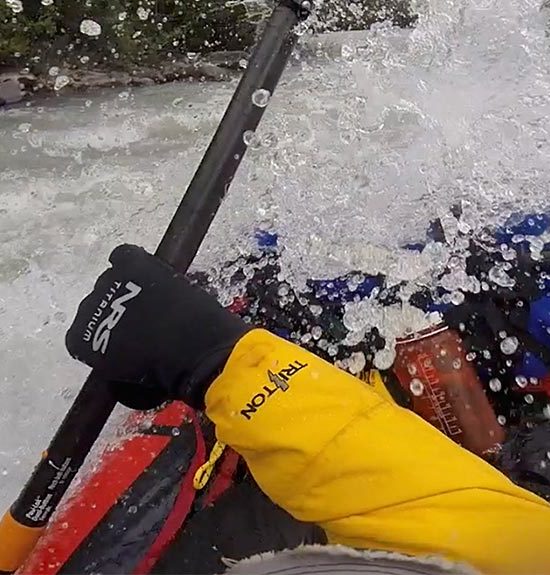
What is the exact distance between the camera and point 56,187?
321cm

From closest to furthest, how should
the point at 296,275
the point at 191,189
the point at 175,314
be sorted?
1. the point at 175,314
2. the point at 191,189
3. the point at 296,275

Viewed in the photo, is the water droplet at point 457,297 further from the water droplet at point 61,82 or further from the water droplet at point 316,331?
the water droplet at point 61,82

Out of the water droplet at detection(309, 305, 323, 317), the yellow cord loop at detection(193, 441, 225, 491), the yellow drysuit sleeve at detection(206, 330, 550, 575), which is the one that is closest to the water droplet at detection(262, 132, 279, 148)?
the water droplet at detection(309, 305, 323, 317)

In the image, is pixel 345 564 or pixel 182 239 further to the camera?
pixel 182 239

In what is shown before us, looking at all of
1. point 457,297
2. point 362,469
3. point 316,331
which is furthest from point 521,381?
point 362,469

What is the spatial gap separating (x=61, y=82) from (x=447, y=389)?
11.1 feet

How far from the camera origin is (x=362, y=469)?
91cm

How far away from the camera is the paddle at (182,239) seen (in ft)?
3.75

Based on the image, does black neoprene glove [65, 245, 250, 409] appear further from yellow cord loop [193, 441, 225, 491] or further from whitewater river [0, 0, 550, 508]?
whitewater river [0, 0, 550, 508]

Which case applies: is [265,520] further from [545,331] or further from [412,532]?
[545,331]

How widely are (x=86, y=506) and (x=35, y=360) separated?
106 centimetres

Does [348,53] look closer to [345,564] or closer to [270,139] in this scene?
[270,139]

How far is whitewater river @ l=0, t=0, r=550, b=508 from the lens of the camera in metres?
1.89

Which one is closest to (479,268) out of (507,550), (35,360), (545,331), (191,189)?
(545,331)
